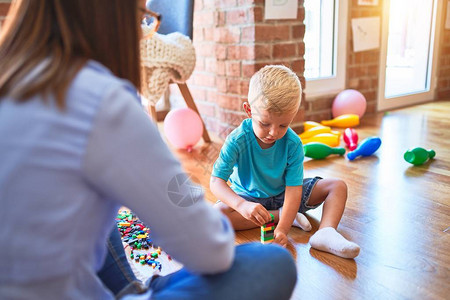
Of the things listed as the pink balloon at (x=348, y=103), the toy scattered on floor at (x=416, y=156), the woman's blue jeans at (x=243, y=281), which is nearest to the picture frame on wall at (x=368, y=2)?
the pink balloon at (x=348, y=103)

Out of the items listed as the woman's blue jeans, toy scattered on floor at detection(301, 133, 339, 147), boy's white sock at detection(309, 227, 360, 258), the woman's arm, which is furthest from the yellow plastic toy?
the woman's arm

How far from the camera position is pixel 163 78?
6.06 ft

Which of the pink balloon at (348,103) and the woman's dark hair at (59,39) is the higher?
the woman's dark hair at (59,39)

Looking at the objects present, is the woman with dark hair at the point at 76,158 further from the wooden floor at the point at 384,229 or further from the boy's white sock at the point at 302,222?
the boy's white sock at the point at 302,222

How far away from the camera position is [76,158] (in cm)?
42

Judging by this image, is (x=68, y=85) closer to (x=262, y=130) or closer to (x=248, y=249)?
(x=248, y=249)

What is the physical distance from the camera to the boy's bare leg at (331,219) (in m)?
1.07

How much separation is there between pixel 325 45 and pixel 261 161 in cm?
172

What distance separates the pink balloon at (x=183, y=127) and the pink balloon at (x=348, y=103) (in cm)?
103

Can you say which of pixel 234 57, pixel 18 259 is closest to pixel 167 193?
pixel 18 259

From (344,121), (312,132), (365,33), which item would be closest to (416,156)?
(312,132)

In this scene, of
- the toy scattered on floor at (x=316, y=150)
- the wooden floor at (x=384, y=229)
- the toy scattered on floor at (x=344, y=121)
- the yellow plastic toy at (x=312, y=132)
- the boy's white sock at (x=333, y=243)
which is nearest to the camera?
the wooden floor at (x=384, y=229)

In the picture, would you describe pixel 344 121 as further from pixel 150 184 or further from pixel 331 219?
pixel 150 184

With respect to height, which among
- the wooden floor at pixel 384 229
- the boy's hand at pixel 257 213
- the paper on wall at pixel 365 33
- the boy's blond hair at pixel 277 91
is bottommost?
the wooden floor at pixel 384 229
